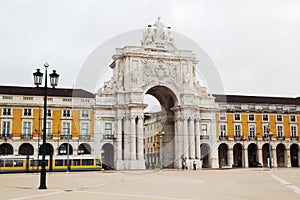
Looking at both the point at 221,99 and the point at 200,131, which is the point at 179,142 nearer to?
the point at 200,131

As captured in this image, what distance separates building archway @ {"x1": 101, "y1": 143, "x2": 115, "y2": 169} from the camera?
208 feet

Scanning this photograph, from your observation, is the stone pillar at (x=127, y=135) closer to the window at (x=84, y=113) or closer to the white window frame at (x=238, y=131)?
the window at (x=84, y=113)

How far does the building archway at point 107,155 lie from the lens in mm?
63378

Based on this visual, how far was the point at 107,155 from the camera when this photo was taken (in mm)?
65500

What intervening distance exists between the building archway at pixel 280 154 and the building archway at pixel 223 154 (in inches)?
397

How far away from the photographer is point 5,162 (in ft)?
Result: 165

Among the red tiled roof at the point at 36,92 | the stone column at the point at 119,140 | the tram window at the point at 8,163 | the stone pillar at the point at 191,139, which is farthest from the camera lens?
the stone pillar at the point at 191,139

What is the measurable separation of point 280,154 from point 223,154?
451 inches

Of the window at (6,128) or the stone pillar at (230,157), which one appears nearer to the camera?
the window at (6,128)

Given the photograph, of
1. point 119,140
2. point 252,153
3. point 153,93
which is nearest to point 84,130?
point 119,140

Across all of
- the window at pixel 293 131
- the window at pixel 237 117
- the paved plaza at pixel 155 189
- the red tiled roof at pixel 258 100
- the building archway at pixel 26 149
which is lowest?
the paved plaza at pixel 155 189

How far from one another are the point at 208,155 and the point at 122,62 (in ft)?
→ 72.0

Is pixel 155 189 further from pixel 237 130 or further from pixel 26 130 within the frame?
pixel 237 130

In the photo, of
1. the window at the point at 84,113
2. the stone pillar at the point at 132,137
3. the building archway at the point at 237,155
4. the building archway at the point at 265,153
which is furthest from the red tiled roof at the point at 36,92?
the building archway at the point at 265,153
